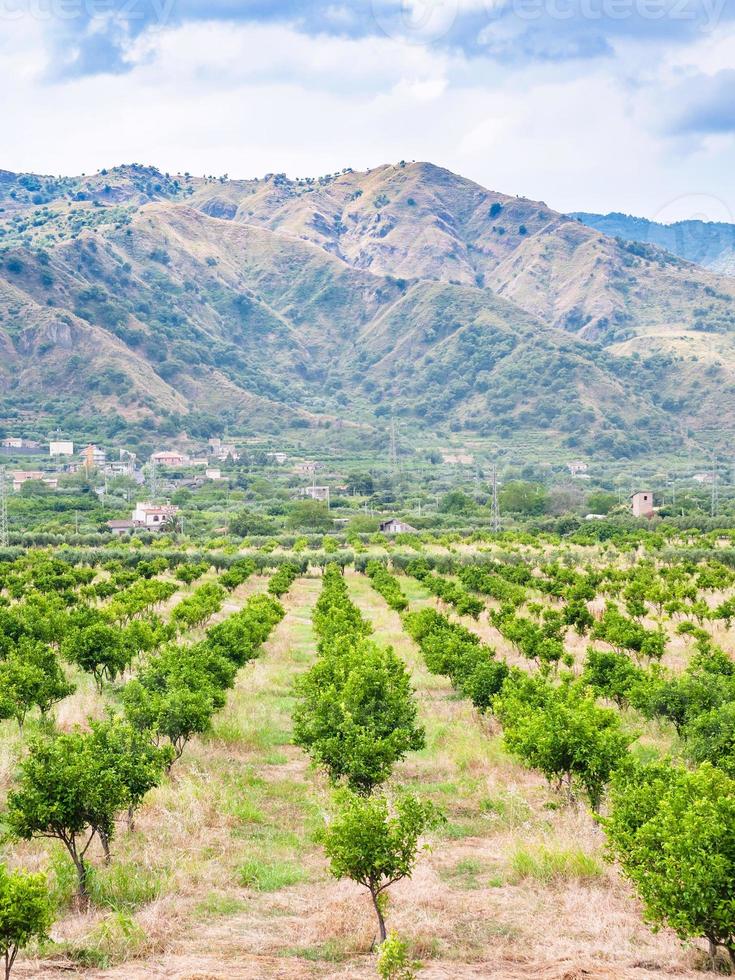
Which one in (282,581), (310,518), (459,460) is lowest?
(310,518)

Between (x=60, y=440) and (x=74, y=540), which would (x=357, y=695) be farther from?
(x=60, y=440)

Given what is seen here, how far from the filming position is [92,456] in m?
166

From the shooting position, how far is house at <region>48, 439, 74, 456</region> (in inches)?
6614

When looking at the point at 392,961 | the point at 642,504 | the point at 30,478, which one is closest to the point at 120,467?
the point at 30,478

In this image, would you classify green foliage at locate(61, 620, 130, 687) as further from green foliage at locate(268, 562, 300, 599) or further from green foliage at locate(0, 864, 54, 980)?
green foliage at locate(268, 562, 300, 599)

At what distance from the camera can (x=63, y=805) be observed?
13977 millimetres

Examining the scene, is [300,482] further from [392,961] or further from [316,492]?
[392,961]

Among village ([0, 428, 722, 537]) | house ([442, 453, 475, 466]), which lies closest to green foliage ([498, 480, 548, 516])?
village ([0, 428, 722, 537])

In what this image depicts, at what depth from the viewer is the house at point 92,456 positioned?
162 meters

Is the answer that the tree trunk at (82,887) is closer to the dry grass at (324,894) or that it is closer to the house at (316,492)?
the dry grass at (324,894)

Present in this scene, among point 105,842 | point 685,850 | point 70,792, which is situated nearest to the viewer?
Result: point 685,850

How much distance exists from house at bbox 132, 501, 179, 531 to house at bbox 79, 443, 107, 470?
45.7 meters

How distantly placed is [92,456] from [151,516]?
59384mm

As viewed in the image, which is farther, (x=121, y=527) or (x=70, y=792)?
(x=121, y=527)
